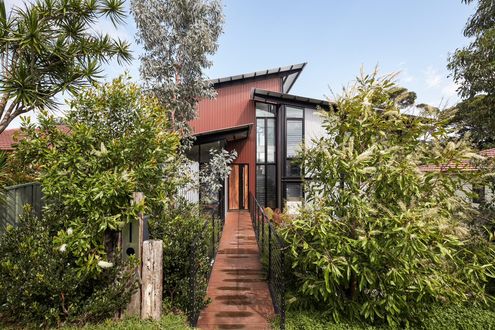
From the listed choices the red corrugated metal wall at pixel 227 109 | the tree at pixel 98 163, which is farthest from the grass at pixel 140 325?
the red corrugated metal wall at pixel 227 109

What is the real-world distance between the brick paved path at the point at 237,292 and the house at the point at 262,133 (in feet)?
15.6

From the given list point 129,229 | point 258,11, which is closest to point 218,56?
point 258,11

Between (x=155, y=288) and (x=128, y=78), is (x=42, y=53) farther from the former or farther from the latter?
(x=155, y=288)

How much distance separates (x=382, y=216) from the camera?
12.8 feet

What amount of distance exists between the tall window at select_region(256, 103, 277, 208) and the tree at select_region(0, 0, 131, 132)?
28.8ft

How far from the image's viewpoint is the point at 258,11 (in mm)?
9000

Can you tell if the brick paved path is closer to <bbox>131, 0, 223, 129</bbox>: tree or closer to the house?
<bbox>131, 0, 223, 129</bbox>: tree

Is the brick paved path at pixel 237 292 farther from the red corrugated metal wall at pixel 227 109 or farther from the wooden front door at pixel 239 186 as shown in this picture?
the red corrugated metal wall at pixel 227 109

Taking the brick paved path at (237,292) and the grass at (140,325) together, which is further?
the brick paved path at (237,292)

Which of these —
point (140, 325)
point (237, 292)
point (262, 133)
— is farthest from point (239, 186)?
point (140, 325)

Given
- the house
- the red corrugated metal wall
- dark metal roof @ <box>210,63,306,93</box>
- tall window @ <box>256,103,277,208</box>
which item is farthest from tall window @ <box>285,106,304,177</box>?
dark metal roof @ <box>210,63,306,93</box>

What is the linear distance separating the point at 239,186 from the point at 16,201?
9985mm

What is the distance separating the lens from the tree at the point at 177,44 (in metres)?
7.58

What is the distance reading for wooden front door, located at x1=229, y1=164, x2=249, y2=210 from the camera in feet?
44.4
